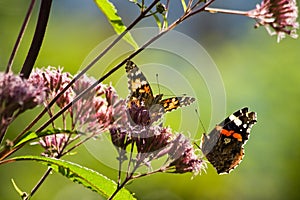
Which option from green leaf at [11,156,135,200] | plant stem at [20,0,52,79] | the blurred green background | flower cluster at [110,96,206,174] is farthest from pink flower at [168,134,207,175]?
the blurred green background

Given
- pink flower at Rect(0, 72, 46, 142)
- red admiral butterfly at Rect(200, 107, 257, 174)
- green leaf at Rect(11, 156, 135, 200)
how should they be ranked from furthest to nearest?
red admiral butterfly at Rect(200, 107, 257, 174) < green leaf at Rect(11, 156, 135, 200) < pink flower at Rect(0, 72, 46, 142)

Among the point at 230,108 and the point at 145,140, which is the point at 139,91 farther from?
the point at 230,108

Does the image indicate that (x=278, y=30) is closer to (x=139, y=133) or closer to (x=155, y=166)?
(x=139, y=133)

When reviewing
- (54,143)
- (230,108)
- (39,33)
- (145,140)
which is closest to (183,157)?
(145,140)

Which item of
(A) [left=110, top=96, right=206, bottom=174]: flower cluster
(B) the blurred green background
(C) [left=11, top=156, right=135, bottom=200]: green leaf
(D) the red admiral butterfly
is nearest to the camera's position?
(C) [left=11, top=156, right=135, bottom=200]: green leaf

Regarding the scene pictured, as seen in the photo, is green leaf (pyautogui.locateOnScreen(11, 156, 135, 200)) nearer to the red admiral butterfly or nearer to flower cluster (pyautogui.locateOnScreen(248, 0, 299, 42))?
the red admiral butterfly

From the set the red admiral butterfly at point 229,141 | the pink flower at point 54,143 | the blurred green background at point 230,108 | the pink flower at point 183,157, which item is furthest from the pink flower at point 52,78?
the blurred green background at point 230,108
